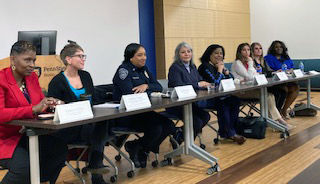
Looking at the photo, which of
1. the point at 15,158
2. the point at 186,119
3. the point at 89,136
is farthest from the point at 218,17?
the point at 15,158

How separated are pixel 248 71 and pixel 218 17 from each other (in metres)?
4.42

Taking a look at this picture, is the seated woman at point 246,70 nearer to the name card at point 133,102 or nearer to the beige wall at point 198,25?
the name card at point 133,102

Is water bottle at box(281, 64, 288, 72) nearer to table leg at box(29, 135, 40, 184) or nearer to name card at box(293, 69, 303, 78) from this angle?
name card at box(293, 69, 303, 78)

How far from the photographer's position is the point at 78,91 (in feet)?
9.02

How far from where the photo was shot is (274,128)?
4.43m

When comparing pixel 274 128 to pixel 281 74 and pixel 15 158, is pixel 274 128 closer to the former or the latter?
pixel 281 74

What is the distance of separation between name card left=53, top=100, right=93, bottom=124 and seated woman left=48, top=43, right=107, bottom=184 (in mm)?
544

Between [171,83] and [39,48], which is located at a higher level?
[39,48]

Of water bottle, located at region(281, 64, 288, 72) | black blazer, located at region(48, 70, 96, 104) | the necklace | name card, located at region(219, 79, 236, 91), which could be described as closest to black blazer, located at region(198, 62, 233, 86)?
name card, located at region(219, 79, 236, 91)

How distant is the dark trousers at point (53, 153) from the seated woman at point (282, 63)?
335 cm

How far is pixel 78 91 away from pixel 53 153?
604mm

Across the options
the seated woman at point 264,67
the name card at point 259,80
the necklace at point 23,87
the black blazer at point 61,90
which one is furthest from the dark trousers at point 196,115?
the necklace at point 23,87

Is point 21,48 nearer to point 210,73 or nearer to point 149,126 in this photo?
point 149,126

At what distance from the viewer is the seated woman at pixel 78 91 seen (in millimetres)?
2682
